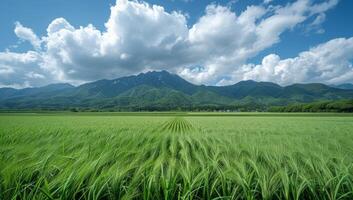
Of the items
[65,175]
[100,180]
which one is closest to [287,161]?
[100,180]

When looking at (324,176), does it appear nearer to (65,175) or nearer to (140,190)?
(140,190)

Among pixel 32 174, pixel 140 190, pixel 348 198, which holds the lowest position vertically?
pixel 348 198

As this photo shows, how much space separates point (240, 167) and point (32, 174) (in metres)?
2.32

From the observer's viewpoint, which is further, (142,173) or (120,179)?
(142,173)

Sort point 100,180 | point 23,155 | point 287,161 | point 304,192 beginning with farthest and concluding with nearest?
1. point 23,155
2. point 287,161
3. point 304,192
4. point 100,180

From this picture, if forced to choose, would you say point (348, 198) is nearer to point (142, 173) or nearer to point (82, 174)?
point (142, 173)

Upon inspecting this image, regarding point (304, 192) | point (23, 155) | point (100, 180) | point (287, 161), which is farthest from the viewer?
point (23, 155)

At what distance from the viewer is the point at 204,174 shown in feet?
5.60

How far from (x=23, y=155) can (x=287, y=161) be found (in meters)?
3.76

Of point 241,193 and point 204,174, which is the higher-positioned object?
point 204,174

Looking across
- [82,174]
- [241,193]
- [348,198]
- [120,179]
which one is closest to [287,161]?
[348,198]

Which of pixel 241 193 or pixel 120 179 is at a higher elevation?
pixel 120 179

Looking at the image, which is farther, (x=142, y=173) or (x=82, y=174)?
(x=142, y=173)

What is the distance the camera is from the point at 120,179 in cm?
168
